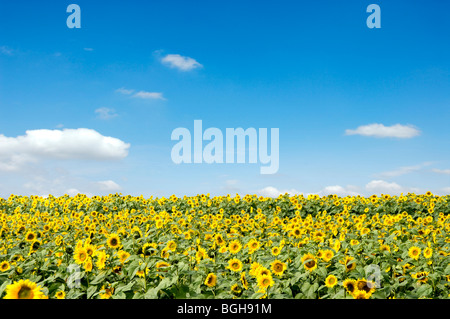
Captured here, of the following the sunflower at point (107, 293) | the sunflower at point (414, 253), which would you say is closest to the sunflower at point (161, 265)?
the sunflower at point (107, 293)

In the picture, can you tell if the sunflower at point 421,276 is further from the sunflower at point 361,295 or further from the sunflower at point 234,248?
the sunflower at point 234,248

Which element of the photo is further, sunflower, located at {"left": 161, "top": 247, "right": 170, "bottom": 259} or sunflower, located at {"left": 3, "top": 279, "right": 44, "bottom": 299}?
sunflower, located at {"left": 161, "top": 247, "right": 170, "bottom": 259}

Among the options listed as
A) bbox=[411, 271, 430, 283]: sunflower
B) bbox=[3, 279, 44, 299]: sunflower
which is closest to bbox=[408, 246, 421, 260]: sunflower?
bbox=[411, 271, 430, 283]: sunflower

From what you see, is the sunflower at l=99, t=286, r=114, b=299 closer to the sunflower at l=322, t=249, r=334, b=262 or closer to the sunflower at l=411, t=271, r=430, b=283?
the sunflower at l=322, t=249, r=334, b=262

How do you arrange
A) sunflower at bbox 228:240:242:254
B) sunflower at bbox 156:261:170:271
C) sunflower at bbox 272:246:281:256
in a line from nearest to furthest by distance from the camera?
sunflower at bbox 156:261:170:271 < sunflower at bbox 272:246:281:256 < sunflower at bbox 228:240:242:254

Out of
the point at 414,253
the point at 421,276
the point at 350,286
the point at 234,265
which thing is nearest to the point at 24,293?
the point at 234,265

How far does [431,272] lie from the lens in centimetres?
491

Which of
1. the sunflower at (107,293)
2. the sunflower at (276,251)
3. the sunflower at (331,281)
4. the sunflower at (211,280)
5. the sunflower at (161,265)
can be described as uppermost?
the sunflower at (276,251)

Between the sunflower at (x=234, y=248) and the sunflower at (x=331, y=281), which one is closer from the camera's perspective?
the sunflower at (x=331, y=281)

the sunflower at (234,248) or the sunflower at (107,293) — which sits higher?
the sunflower at (234,248)

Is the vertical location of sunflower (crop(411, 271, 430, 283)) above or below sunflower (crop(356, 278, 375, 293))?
below
